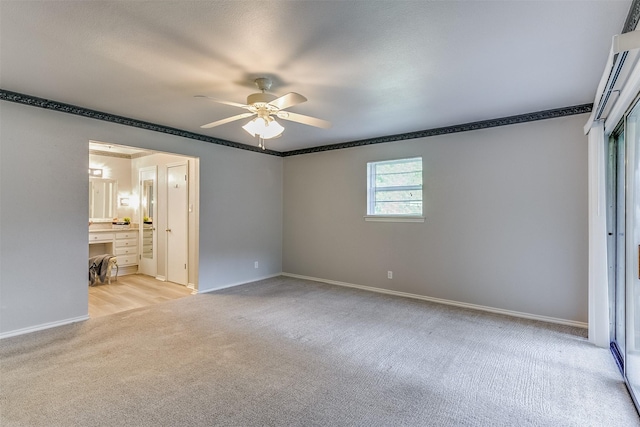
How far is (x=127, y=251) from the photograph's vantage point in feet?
20.3

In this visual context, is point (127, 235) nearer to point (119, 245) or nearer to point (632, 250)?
point (119, 245)

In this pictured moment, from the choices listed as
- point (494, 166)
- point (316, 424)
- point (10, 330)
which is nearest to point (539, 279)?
point (494, 166)

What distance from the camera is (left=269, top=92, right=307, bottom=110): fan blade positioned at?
93.9 inches

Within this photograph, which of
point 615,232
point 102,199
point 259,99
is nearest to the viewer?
point 259,99

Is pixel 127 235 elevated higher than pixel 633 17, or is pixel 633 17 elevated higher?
pixel 633 17

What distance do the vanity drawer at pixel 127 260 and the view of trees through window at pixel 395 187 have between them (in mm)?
4765

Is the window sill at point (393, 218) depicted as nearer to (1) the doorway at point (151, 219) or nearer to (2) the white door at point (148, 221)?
(1) the doorway at point (151, 219)

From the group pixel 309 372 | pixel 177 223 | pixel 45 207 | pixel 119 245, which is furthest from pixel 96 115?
pixel 309 372

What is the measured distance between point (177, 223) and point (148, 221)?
122 centimetres

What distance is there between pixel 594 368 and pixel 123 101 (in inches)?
195

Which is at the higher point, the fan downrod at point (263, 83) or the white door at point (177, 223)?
the fan downrod at point (263, 83)

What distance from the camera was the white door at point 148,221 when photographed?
5.99m

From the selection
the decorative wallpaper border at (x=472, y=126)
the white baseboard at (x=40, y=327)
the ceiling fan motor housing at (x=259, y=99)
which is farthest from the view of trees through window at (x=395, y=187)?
the white baseboard at (x=40, y=327)

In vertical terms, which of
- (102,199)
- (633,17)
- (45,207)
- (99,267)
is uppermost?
(633,17)
